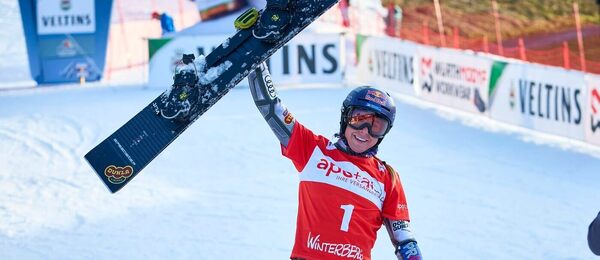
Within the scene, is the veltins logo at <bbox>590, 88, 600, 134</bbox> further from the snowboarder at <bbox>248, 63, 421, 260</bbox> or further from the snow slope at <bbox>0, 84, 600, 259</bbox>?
the snowboarder at <bbox>248, 63, 421, 260</bbox>

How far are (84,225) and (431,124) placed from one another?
751 cm

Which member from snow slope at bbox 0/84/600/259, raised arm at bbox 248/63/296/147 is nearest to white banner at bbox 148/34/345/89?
snow slope at bbox 0/84/600/259

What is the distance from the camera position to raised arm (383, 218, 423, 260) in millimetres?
5160

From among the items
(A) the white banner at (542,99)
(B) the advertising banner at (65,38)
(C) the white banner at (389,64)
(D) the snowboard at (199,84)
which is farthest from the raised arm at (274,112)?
(B) the advertising banner at (65,38)

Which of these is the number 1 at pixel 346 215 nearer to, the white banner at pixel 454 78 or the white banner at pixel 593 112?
the white banner at pixel 593 112

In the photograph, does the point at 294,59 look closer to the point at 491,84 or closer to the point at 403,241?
the point at 491,84

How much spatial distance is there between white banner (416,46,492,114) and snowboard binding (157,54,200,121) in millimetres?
10840

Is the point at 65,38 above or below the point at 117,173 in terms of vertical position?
below

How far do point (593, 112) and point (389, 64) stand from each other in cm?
679

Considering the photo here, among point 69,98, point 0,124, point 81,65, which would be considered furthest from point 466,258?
point 81,65

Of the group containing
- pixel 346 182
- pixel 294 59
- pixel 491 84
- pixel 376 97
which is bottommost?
pixel 294 59

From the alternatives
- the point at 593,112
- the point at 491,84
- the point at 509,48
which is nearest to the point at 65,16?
the point at 509,48

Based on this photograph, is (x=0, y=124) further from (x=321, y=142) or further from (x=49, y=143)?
(x=321, y=142)

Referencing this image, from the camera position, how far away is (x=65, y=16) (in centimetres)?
2308
